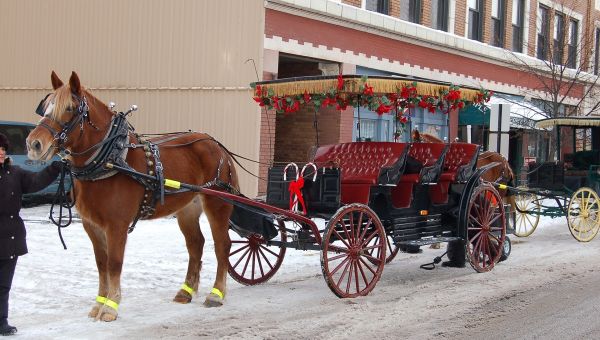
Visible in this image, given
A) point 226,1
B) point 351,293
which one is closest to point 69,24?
point 226,1

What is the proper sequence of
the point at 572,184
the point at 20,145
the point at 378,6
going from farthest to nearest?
the point at 378,6 < the point at 20,145 < the point at 572,184

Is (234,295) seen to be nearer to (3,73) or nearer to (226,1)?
(226,1)

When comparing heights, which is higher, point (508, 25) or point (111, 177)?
point (508, 25)

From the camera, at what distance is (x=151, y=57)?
17828 mm

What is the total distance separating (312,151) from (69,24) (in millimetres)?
11324

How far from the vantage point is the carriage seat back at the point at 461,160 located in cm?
1026

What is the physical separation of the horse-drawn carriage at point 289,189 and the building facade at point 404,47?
2.81 metres

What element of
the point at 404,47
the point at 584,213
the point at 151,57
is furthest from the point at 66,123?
the point at 404,47

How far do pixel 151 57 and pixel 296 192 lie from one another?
33.6ft

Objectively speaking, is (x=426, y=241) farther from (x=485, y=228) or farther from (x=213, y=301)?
(x=213, y=301)

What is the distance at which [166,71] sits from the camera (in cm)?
1762

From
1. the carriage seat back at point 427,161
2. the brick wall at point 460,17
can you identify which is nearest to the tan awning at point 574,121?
the carriage seat back at point 427,161

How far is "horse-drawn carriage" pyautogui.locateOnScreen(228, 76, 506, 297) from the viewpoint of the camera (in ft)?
27.6

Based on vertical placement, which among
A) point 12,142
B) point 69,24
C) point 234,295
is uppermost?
point 69,24
